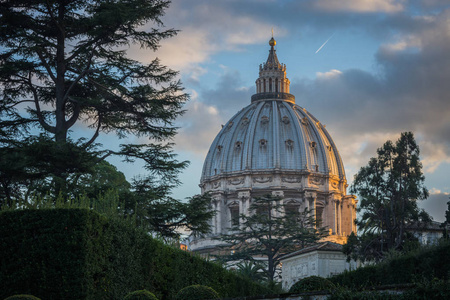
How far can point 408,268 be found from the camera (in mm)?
28266

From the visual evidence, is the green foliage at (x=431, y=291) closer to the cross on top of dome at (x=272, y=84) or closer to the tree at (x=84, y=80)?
the tree at (x=84, y=80)

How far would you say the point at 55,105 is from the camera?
26.5 m

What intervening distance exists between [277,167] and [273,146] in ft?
13.5

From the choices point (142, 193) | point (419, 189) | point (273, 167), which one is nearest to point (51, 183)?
point (142, 193)

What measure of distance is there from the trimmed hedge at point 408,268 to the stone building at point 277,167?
3222 inches

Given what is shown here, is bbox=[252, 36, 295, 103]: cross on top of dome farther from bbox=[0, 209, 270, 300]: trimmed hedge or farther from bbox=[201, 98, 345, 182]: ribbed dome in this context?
bbox=[0, 209, 270, 300]: trimmed hedge

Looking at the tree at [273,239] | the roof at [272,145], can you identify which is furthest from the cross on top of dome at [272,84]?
the tree at [273,239]

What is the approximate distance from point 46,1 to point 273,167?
94455mm

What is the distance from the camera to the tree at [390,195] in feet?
135

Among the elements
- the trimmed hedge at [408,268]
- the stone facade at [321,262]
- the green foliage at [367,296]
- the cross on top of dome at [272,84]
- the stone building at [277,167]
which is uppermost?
the cross on top of dome at [272,84]

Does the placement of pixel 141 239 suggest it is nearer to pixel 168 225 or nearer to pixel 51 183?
pixel 51 183

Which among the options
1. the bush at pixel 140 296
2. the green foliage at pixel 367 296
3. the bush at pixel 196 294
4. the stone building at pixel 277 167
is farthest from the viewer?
the stone building at pixel 277 167

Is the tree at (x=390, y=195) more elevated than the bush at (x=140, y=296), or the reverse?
the tree at (x=390, y=195)

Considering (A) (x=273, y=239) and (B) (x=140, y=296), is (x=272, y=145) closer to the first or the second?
(A) (x=273, y=239)
